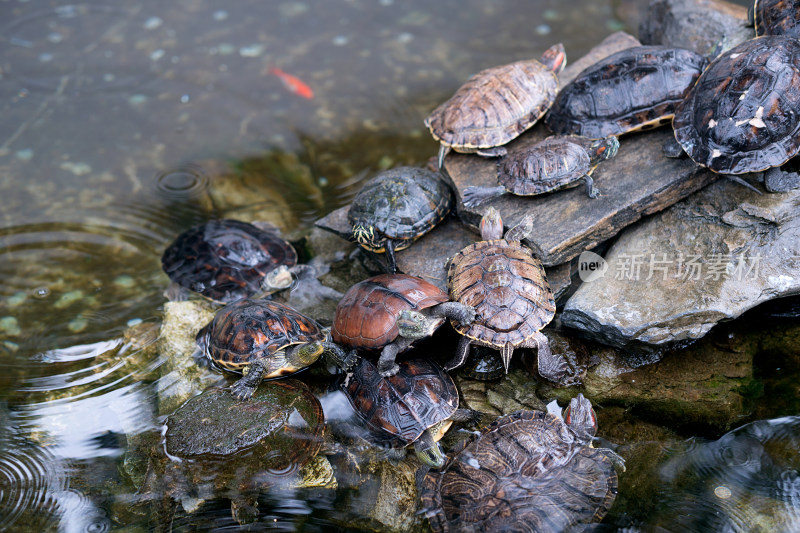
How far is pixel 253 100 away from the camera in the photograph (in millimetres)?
7543

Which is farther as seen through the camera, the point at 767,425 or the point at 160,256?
the point at 160,256

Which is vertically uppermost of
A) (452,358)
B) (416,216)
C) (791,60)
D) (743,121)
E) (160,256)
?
(791,60)

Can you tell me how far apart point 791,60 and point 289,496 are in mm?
4772

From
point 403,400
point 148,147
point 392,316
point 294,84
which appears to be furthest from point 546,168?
point 148,147

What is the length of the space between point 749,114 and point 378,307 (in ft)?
10.0

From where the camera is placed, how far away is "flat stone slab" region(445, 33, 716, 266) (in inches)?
177

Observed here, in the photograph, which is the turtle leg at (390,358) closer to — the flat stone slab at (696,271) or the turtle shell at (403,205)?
the turtle shell at (403,205)

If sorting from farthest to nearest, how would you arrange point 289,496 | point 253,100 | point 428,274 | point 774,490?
point 253,100 → point 428,274 → point 289,496 → point 774,490

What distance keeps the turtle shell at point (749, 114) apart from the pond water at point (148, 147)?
180cm

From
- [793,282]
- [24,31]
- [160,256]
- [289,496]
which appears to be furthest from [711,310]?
[24,31]

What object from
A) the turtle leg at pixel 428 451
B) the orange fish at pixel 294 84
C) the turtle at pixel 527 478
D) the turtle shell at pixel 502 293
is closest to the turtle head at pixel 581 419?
the turtle at pixel 527 478

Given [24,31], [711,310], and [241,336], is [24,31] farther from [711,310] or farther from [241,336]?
[711,310]

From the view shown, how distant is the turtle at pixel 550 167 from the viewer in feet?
15.1

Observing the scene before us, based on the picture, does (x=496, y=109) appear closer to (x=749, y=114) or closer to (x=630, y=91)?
(x=630, y=91)
